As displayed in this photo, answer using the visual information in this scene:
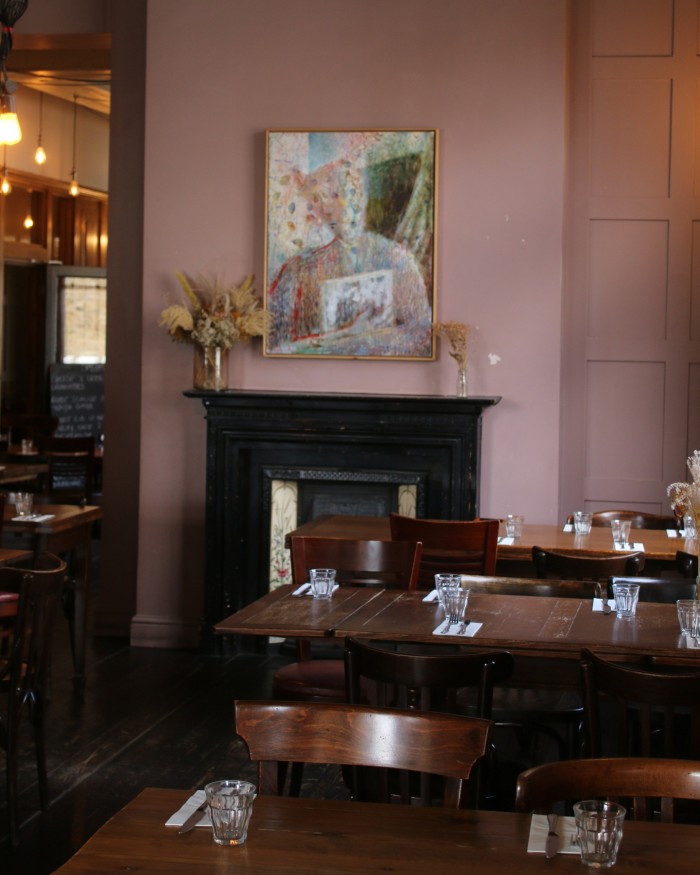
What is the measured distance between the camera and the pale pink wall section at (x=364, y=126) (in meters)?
6.82

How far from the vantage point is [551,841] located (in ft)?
6.35

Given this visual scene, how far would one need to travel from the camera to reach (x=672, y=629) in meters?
3.66

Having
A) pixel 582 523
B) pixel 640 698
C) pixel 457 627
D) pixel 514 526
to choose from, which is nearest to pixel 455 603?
pixel 457 627

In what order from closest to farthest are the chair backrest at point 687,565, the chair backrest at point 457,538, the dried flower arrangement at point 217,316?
the chair backrest at point 687,565, the chair backrest at point 457,538, the dried flower arrangement at point 217,316

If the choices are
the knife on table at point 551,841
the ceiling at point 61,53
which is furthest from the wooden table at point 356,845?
the ceiling at point 61,53

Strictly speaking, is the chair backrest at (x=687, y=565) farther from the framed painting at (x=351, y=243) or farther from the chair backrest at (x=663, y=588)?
the framed painting at (x=351, y=243)

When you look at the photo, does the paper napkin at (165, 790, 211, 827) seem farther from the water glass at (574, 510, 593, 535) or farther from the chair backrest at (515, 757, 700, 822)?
the water glass at (574, 510, 593, 535)

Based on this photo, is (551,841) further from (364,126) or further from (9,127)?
(364,126)

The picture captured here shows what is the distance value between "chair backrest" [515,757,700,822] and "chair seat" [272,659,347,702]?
6.38 feet

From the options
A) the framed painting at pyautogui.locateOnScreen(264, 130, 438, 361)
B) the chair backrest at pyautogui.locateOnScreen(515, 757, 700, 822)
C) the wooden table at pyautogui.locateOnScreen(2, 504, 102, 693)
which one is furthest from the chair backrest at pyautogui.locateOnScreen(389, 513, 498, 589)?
the chair backrest at pyautogui.locateOnScreen(515, 757, 700, 822)

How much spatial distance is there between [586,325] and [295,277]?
1.68 meters

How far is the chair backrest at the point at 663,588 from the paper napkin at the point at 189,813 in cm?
236

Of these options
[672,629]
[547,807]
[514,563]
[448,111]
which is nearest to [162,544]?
[514,563]

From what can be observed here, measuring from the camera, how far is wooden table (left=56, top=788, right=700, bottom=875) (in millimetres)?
1848
